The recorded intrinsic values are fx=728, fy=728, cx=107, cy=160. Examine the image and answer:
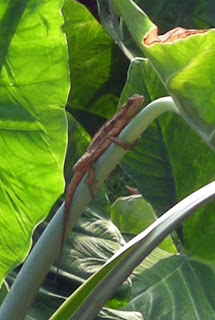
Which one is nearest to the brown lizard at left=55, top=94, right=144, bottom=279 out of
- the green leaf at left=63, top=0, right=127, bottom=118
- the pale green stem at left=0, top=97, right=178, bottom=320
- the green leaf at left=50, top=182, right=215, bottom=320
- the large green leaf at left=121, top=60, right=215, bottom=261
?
the pale green stem at left=0, top=97, right=178, bottom=320

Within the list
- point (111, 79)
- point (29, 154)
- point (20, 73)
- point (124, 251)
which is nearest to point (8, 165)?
point (29, 154)

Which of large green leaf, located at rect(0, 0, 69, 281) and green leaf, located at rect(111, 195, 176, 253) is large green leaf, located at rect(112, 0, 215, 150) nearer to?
large green leaf, located at rect(0, 0, 69, 281)

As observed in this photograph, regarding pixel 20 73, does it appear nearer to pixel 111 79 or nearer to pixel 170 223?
pixel 170 223

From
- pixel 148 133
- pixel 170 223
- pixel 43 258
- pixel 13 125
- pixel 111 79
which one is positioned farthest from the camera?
pixel 111 79

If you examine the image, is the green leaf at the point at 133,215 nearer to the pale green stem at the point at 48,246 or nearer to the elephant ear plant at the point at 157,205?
the elephant ear plant at the point at 157,205

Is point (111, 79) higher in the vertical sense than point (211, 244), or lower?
higher

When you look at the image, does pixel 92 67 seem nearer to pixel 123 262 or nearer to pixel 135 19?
pixel 135 19

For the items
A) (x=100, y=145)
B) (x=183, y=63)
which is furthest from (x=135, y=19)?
(x=100, y=145)
